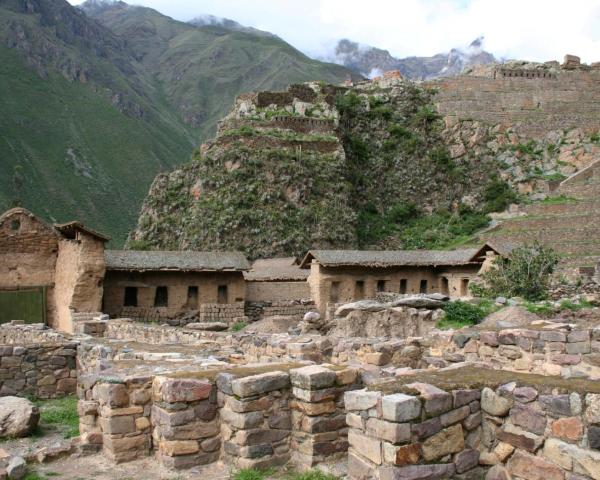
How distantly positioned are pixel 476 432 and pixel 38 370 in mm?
8538

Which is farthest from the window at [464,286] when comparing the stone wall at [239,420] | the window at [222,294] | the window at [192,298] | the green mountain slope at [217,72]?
the green mountain slope at [217,72]

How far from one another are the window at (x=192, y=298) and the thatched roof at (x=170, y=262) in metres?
1.12

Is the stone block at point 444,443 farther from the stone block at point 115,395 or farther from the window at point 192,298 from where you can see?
the window at point 192,298

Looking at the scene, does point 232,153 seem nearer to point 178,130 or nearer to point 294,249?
point 294,249

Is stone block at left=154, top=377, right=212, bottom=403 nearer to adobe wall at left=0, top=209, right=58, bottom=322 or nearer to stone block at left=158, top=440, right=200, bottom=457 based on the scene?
stone block at left=158, top=440, right=200, bottom=457

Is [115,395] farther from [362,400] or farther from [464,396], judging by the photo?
[464,396]

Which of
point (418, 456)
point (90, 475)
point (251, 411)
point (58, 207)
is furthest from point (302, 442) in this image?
point (58, 207)

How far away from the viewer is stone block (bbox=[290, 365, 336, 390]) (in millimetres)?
6449

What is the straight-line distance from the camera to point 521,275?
83.6 feet

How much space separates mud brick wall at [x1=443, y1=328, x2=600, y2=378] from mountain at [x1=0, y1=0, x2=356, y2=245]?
61.2 metres

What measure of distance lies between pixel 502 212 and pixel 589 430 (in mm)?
51397

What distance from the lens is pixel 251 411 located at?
644cm

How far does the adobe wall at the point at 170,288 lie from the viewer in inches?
1007

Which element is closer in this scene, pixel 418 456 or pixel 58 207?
pixel 418 456
